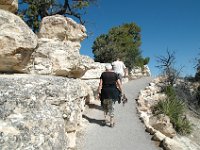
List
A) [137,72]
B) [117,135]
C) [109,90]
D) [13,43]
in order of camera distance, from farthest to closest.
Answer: [137,72] < [109,90] < [117,135] < [13,43]

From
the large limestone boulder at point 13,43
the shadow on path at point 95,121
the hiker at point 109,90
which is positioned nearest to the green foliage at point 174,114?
the shadow on path at point 95,121

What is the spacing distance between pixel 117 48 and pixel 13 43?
28.4m

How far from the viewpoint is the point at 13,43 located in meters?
6.10

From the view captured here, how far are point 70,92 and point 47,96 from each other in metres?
1.33

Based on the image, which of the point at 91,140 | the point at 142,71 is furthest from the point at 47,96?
the point at 142,71

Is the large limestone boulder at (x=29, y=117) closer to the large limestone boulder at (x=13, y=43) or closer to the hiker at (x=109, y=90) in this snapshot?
the large limestone boulder at (x=13, y=43)

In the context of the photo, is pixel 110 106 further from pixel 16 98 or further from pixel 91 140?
pixel 16 98

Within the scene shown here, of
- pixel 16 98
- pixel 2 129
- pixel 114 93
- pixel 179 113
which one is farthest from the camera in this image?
pixel 179 113

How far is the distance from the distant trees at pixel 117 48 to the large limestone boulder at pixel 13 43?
2499 cm

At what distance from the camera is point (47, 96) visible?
5.95 metres

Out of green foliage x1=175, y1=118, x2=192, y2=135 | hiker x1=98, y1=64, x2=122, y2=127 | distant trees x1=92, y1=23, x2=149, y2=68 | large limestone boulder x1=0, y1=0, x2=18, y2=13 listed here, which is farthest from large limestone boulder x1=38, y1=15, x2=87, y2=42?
distant trees x1=92, y1=23, x2=149, y2=68

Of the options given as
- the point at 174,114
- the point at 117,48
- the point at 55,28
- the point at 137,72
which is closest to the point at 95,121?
the point at 55,28

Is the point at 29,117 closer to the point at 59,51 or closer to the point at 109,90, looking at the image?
the point at 59,51

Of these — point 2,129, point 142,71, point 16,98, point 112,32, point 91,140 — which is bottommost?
point 91,140
